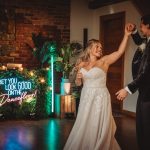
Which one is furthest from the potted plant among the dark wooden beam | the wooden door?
the dark wooden beam

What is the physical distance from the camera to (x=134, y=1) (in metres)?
7.25

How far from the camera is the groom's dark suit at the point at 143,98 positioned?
11.8 feet

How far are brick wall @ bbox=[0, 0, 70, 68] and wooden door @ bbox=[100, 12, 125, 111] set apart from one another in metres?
0.92

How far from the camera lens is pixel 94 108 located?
4289mm

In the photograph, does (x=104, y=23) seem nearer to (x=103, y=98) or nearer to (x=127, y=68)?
(x=127, y=68)

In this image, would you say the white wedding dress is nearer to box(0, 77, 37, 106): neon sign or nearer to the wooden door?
box(0, 77, 37, 106): neon sign

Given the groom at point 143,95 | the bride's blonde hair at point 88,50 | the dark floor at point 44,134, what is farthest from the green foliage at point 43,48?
the groom at point 143,95

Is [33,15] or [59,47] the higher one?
[33,15]

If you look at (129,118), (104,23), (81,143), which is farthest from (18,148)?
(104,23)

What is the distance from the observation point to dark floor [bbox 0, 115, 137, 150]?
5207 mm

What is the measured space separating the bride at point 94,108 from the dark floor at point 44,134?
0.85m

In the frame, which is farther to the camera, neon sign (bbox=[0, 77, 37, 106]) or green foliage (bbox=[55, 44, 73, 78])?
green foliage (bbox=[55, 44, 73, 78])

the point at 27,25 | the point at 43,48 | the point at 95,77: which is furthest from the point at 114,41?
the point at 95,77

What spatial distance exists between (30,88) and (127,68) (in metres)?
2.17
